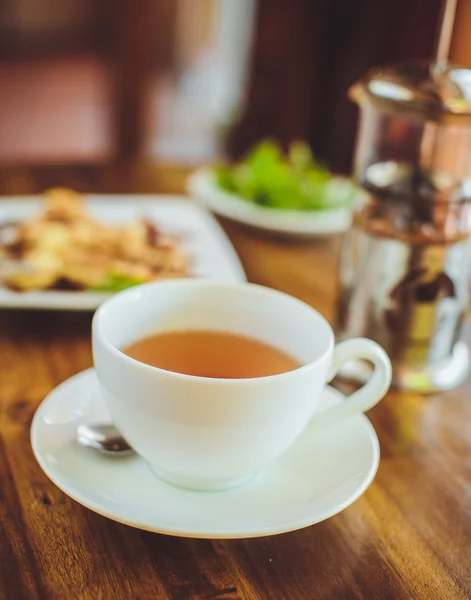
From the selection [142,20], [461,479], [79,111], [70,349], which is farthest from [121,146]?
[461,479]

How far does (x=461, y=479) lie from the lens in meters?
0.62

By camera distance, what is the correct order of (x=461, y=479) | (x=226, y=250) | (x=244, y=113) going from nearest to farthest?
1. (x=461, y=479)
2. (x=226, y=250)
3. (x=244, y=113)

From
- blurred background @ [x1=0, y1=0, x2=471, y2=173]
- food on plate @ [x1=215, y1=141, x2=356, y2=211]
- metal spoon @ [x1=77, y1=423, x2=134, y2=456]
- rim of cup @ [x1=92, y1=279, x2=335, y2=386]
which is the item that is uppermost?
rim of cup @ [x1=92, y1=279, x2=335, y2=386]

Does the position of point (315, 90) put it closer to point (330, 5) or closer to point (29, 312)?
point (330, 5)

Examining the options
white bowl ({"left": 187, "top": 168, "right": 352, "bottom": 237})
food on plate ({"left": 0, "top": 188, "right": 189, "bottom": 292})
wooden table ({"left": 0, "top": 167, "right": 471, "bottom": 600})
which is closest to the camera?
wooden table ({"left": 0, "top": 167, "right": 471, "bottom": 600})

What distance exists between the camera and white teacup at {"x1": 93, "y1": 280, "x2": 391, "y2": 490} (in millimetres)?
479

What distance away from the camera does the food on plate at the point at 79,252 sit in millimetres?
865

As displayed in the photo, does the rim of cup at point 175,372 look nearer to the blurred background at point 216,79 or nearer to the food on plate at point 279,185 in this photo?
the food on plate at point 279,185

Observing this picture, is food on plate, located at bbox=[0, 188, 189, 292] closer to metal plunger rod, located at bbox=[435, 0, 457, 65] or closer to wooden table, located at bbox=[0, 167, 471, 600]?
wooden table, located at bbox=[0, 167, 471, 600]

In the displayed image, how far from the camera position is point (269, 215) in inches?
46.3

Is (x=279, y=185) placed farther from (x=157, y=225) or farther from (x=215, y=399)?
(x=215, y=399)

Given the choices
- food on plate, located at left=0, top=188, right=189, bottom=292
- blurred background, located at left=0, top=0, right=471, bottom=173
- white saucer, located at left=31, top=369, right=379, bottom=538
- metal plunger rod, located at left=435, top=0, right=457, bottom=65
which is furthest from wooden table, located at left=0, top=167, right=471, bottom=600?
blurred background, located at left=0, top=0, right=471, bottom=173

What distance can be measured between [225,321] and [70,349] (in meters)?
0.23

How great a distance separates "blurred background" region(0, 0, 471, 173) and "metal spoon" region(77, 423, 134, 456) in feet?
3.45
